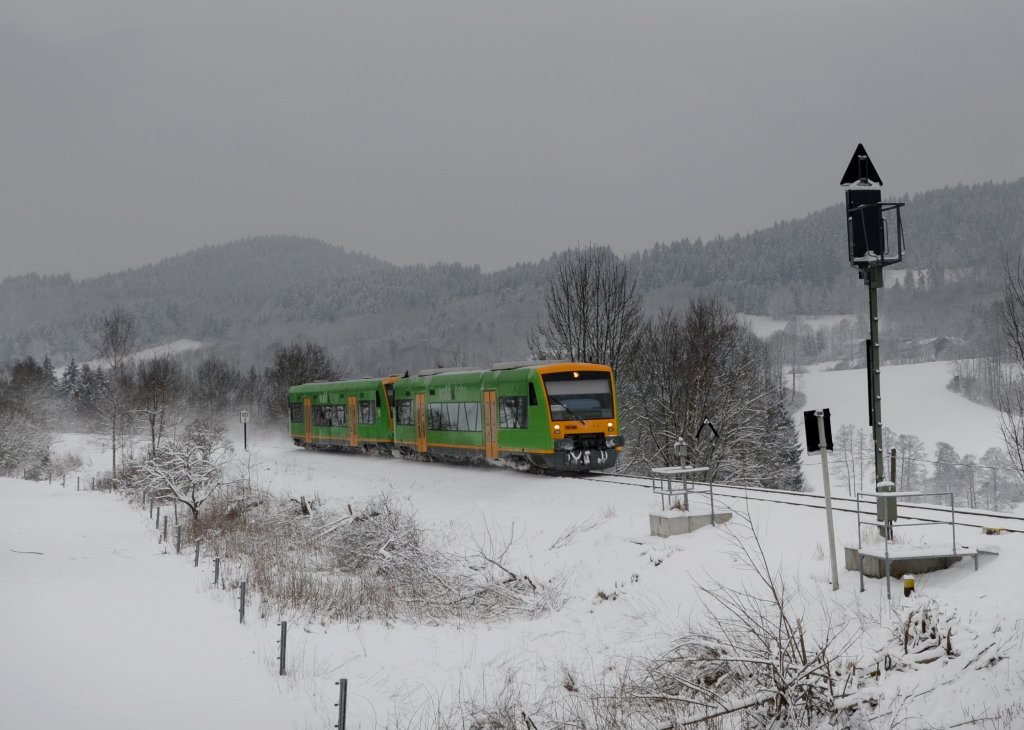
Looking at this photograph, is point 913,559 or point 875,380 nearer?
point 913,559

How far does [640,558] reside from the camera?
16.4m

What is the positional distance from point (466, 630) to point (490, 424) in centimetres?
1422

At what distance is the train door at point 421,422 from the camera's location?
34781 millimetres

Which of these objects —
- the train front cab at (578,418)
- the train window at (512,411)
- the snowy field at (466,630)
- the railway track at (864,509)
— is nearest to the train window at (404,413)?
the train window at (512,411)

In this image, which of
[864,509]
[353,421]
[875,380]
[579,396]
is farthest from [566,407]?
[353,421]

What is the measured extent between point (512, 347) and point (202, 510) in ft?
466

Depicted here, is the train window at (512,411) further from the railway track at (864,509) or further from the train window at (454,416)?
the railway track at (864,509)

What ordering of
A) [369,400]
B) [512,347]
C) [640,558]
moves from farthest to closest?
[512,347], [369,400], [640,558]

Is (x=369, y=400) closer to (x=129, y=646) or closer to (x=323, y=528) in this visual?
(x=323, y=528)

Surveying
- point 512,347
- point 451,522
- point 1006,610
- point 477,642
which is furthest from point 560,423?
point 512,347

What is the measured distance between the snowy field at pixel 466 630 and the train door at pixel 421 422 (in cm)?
1180

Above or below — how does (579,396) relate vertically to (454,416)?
above

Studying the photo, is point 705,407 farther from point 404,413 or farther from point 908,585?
point 908,585

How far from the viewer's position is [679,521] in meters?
16.8
